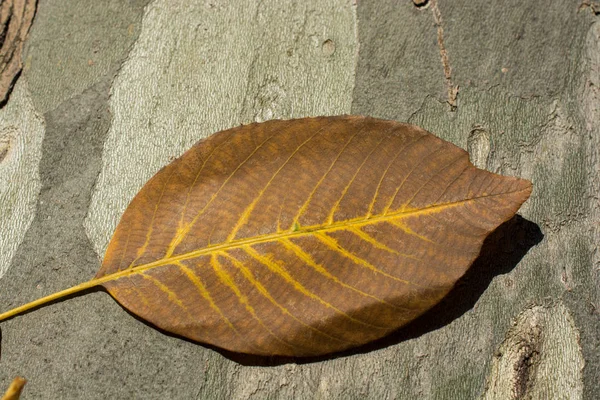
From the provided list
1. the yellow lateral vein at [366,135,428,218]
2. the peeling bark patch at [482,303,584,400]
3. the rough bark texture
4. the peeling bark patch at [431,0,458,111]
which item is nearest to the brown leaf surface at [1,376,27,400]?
the rough bark texture

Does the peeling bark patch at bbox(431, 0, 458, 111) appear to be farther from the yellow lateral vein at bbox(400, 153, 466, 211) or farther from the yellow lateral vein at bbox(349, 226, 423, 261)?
the yellow lateral vein at bbox(349, 226, 423, 261)

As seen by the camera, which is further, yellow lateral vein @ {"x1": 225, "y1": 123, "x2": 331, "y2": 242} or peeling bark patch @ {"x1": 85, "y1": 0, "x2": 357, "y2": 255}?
peeling bark patch @ {"x1": 85, "y1": 0, "x2": 357, "y2": 255}

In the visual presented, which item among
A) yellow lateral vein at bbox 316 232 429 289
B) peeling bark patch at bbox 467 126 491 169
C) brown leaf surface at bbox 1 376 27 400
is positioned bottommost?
brown leaf surface at bbox 1 376 27 400

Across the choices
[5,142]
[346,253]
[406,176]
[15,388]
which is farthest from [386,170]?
[5,142]

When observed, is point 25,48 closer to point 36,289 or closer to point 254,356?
point 36,289

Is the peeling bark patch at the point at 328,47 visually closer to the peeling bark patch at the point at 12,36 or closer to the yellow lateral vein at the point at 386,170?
the yellow lateral vein at the point at 386,170

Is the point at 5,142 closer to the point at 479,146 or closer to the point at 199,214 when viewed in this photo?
the point at 199,214
